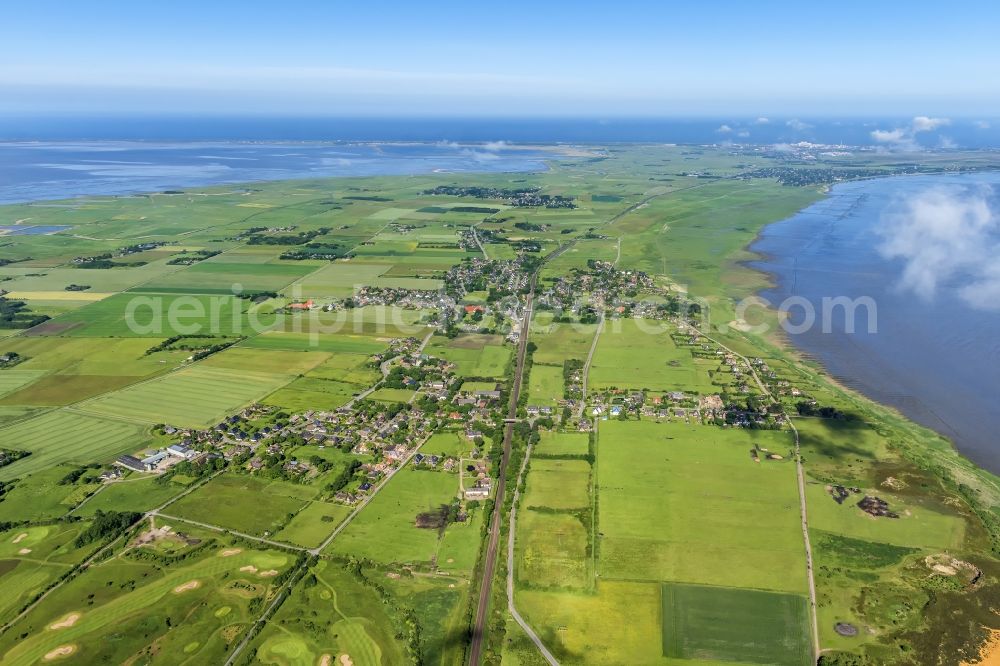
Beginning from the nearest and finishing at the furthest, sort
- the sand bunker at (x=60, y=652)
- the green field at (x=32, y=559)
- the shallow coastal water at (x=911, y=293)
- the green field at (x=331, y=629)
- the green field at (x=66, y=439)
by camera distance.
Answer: the sand bunker at (x=60, y=652)
the green field at (x=331, y=629)
the green field at (x=32, y=559)
the green field at (x=66, y=439)
the shallow coastal water at (x=911, y=293)

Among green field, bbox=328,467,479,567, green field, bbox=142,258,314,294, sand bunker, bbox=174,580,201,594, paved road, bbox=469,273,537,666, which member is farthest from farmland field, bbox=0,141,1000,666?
green field, bbox=142,258,314,294

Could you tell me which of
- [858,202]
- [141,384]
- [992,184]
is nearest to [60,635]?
[141,384]

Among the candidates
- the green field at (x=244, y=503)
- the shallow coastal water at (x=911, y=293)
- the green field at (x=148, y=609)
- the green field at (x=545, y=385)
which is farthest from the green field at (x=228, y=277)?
the shallow coastal water at (x=911, y=293)

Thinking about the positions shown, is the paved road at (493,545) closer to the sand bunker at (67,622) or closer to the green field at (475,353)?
the green field at (475,353)

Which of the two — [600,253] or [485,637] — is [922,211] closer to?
[600,253]

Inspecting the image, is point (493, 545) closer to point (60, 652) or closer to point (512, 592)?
point (512, 592)
